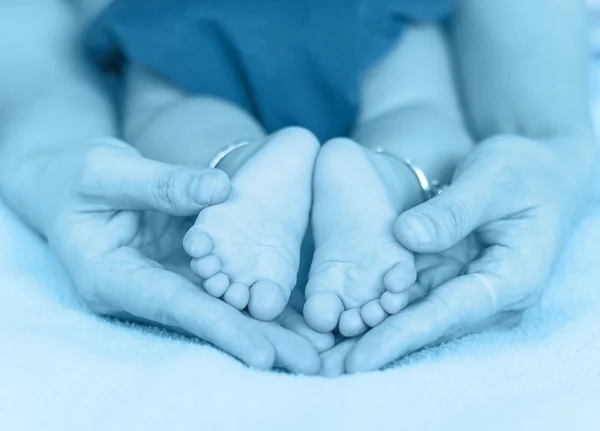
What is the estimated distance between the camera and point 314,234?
1.91 ft

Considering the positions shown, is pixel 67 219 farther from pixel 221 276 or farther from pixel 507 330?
pixel 507 330

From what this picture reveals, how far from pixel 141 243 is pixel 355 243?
0.19 m

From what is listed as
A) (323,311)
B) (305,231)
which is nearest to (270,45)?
(305,231)

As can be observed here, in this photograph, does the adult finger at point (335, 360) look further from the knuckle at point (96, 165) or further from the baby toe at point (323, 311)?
the knuckle at point (96, 165)

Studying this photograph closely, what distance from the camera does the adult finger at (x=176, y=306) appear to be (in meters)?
0.48

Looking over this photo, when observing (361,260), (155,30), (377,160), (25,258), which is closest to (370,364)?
(361,260)

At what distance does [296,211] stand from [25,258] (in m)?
0.26

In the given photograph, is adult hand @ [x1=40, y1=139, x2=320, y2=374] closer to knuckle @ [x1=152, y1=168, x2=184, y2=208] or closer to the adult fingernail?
knuckle @ [x1=152, y1=168, x2=184, y2=208]

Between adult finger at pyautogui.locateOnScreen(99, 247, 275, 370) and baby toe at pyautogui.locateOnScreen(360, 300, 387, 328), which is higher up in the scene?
baby toe at pyautogui.locateOnScreen(360, 300, 387, 328)

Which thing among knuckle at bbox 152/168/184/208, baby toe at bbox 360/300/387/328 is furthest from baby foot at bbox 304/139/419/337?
knuckle at bbox 152/168/184/208

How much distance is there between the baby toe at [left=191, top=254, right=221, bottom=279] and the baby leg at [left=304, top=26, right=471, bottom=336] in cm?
7

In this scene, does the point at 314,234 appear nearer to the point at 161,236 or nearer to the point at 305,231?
the point at 305,231

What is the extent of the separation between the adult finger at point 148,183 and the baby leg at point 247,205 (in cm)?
2

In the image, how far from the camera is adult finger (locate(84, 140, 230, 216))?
1.71 feet
